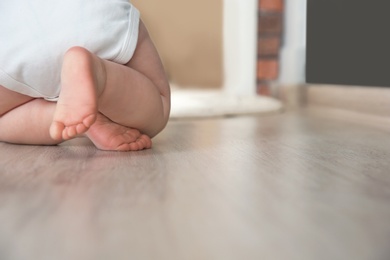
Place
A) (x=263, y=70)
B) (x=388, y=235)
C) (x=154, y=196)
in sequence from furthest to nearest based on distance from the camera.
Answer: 1. (x=263, y=70)
2. (x=154, y=196)
3. (x=388, y=235)

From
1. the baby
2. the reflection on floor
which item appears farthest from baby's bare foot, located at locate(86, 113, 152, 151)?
the reflection on floor

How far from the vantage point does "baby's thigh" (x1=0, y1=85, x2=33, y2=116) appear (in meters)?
0.88

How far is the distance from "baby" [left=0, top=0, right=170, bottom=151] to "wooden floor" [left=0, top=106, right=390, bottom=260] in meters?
→ 0.05

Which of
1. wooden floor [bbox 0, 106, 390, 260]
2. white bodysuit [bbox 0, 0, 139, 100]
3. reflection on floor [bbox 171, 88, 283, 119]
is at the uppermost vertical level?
white bodysuit [bbox 0, 0, 139, 100]

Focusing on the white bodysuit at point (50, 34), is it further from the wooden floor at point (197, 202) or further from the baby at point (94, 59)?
the wooden floor at point (197, 202)

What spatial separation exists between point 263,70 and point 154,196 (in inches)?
79.7

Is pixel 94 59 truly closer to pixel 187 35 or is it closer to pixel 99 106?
pixel 99 106

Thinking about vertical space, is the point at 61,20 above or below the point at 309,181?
above

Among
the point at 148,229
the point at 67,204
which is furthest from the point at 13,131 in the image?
the point at 148,229

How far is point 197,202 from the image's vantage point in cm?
50

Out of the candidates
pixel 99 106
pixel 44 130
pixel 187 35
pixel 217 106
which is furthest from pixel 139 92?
pixel 187 35

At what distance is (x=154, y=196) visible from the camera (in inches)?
20.8

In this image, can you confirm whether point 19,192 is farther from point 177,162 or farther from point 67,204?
point 177,162

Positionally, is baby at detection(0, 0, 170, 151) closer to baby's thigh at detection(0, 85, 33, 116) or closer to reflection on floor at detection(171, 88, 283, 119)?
baby's thigh at detection(0, 85, 33, 116)
